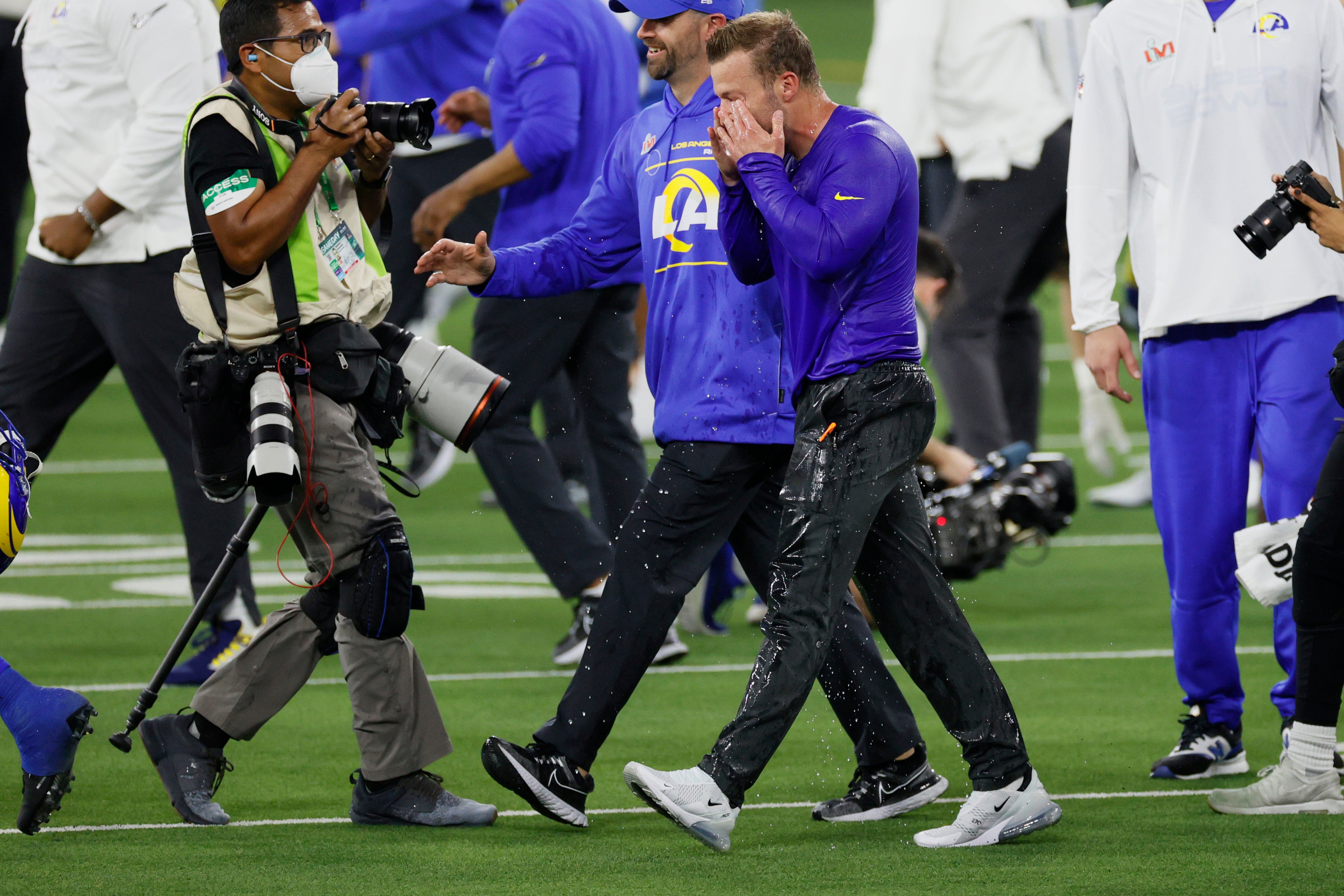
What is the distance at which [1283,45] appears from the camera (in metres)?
5.34

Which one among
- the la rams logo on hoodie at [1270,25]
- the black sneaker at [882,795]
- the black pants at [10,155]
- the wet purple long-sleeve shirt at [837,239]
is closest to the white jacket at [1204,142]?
the la rams logo on hoodie at [1270,25]

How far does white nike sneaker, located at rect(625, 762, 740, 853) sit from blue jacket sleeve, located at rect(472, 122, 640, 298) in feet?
4.70

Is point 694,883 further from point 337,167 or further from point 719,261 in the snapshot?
point 337,167

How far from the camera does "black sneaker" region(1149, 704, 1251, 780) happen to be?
5.56 metres

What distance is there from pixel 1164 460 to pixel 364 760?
91.1 inches

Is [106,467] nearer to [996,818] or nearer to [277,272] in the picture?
[277,272]

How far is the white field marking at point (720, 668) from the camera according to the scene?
281 inches

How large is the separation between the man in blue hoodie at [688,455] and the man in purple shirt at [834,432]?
0.71ft

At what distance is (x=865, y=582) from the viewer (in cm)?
494

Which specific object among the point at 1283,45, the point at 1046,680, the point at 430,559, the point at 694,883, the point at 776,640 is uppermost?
the point at 1283,45

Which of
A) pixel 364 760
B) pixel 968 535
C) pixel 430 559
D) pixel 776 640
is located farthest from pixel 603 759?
pixel 430 559

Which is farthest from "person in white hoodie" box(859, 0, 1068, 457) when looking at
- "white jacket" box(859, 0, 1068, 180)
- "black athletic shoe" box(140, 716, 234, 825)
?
"black athletic shoe" box(140, 716, 234, 825)

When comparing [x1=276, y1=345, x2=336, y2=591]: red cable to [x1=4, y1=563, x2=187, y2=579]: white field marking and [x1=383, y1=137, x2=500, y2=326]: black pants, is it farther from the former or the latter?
[x1=4, y1=563, x2=187, y2=579]: white field marking

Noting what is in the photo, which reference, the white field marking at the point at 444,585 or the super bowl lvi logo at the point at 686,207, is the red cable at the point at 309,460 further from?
the white field marking at the point at 444,585
